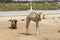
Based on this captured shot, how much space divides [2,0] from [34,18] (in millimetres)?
41355

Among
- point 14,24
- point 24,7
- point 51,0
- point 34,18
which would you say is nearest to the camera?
point 34,18

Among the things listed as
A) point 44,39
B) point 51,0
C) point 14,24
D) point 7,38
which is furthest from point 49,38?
point 51,0

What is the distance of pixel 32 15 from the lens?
1338 cm

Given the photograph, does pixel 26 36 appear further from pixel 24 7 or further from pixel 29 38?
pixel 24 7

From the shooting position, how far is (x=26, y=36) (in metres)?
13.4

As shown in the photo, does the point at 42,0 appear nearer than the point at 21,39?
No

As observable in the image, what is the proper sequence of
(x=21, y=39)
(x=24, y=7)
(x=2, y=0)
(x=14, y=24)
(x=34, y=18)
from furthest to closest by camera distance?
(x=2, y=0), (x=24, y=7), (x=14, y=24), (x=34, y=18), (x=21, y=39)

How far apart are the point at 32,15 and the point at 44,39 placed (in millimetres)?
1591

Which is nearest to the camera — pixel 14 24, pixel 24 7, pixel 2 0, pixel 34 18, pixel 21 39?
pixel 21 39

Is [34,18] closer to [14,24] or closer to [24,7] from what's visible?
[14,24]

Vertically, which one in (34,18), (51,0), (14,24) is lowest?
(51,0)

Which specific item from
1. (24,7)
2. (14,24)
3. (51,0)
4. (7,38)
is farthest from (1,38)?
(51,0)

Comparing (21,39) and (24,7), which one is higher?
(21,39)

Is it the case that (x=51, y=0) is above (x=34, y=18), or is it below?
below
